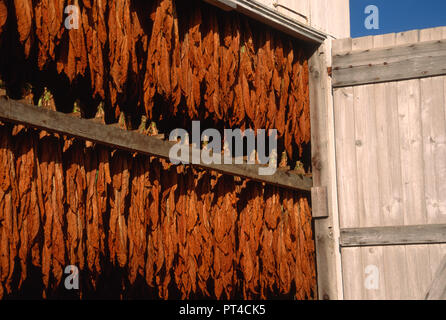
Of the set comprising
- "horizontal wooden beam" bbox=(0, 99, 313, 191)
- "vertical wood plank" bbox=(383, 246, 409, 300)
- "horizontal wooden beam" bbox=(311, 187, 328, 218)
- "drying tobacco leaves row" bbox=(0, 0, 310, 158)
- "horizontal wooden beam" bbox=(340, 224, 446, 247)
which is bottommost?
"vertical wood plank" bbox=(383, 246, 409, 300)

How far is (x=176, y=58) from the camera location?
5.32 meters

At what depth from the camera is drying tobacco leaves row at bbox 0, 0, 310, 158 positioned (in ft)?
14.7

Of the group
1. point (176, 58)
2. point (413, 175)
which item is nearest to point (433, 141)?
point (413, 175)

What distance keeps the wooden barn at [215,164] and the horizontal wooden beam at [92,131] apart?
11mm

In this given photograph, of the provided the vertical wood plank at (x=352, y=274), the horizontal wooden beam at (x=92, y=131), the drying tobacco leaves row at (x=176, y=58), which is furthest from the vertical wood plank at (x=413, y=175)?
the horizontal wooden beam at (x=92, y=131)

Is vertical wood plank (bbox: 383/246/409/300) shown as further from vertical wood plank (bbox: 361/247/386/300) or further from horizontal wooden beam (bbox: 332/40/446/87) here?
horizontal wooden beam (bbox: 332/40/446/87)

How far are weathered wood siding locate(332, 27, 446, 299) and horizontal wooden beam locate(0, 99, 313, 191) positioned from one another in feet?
3.80

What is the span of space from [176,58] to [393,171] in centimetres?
232

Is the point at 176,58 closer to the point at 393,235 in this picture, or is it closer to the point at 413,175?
the point at 413,175

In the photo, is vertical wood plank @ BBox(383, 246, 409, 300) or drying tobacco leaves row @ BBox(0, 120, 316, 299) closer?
drying tobacco leaves row @ BBox(0, 120, 316, 299)

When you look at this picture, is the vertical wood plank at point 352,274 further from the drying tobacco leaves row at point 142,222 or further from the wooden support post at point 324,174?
the drying tobacco leaves row at point 142,222

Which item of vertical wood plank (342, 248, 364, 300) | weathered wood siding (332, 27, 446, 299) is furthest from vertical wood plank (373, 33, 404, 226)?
vertical wood plank (342, 248, 364, 300)

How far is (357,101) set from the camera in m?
6.58
